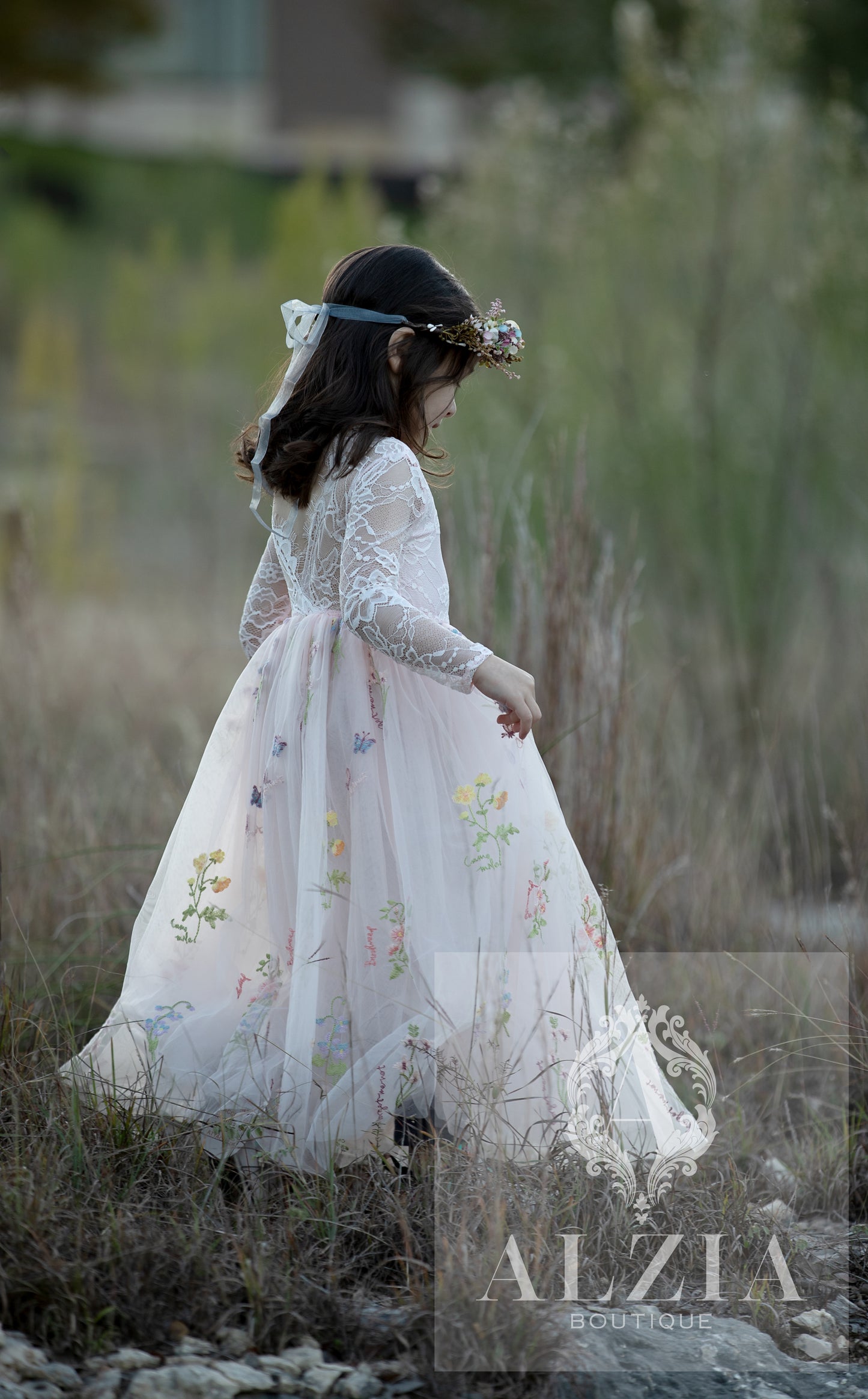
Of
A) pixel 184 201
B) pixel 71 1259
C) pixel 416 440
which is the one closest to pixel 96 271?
pixel 184 201

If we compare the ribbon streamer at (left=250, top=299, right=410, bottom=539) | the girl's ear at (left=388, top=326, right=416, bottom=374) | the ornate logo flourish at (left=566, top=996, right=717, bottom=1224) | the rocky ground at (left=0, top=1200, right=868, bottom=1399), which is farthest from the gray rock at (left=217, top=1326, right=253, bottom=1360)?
the girl's ear at (left=388, top=326, right=416, bottom=374)

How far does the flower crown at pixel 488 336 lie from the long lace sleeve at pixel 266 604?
433mm

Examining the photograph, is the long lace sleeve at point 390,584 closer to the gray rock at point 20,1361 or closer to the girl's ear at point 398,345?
the girl's ear at point 398,345

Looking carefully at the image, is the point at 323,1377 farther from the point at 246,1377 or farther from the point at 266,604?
the point at 266,604

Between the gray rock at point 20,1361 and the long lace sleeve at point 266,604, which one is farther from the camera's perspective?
the long lace sleeve at point 266,604

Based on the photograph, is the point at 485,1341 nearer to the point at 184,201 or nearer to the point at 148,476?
the point at 148,476

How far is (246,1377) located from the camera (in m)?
1.32

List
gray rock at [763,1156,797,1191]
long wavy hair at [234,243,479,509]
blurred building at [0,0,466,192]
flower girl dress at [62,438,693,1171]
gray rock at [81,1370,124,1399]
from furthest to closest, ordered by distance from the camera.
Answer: blurred building at [0,0,466,192] < gray rock at [763,1156,797,1191] < long wavy hair at [234,243,479,509] < flower girl dress at [62,438,693,1171] < gray rock at [81,1370,124,1399]

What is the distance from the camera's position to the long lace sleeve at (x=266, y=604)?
6.60 feet

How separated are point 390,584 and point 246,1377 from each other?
3.09 ft

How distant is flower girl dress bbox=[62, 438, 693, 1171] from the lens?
1.69m

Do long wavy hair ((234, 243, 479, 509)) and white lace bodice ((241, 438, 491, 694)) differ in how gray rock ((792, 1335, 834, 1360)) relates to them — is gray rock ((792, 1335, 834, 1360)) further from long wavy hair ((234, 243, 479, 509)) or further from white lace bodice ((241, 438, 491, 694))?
long wavy hair ((234, 243, 479, 509))

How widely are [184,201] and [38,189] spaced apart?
371cm

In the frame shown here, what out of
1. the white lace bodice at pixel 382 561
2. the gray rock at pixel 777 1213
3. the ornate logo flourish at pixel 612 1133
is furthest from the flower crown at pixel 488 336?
the gray rock at pixel 777 1213
